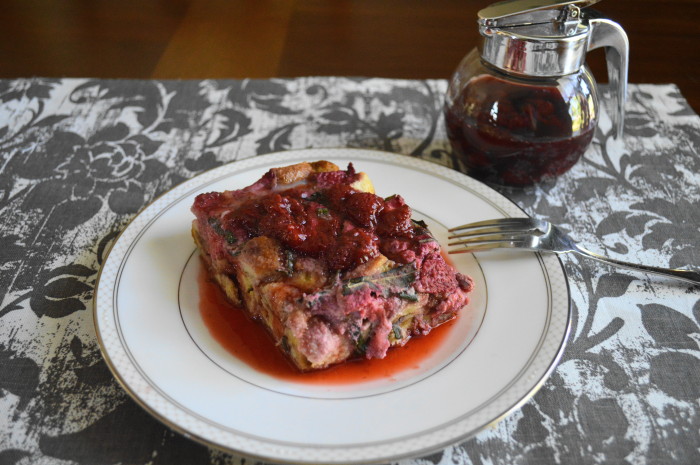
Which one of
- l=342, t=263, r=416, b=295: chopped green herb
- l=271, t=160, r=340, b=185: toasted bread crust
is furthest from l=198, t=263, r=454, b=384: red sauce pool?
l=271, t=160, r=340, b=185: toasted bread crust

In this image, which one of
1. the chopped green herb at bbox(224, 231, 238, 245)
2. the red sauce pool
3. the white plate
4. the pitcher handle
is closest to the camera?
the white plate

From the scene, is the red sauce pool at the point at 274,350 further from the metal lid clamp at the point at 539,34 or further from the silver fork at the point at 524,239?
the metal lid clamp at the point at 539,34

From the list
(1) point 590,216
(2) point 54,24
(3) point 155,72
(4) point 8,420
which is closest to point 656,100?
(1) point 590,216

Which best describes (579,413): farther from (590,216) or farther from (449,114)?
(449,114)

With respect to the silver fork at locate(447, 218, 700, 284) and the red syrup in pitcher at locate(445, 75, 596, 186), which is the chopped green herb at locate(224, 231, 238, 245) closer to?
the silver fork at locate(447, 218, 700, 284)

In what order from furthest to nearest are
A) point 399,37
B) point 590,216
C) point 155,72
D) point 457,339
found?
point 399,37, point 155,72, point 590,216, point 457,339

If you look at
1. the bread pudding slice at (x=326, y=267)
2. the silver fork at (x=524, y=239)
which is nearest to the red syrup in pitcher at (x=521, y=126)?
the silver fork at (x=524, y=239)
